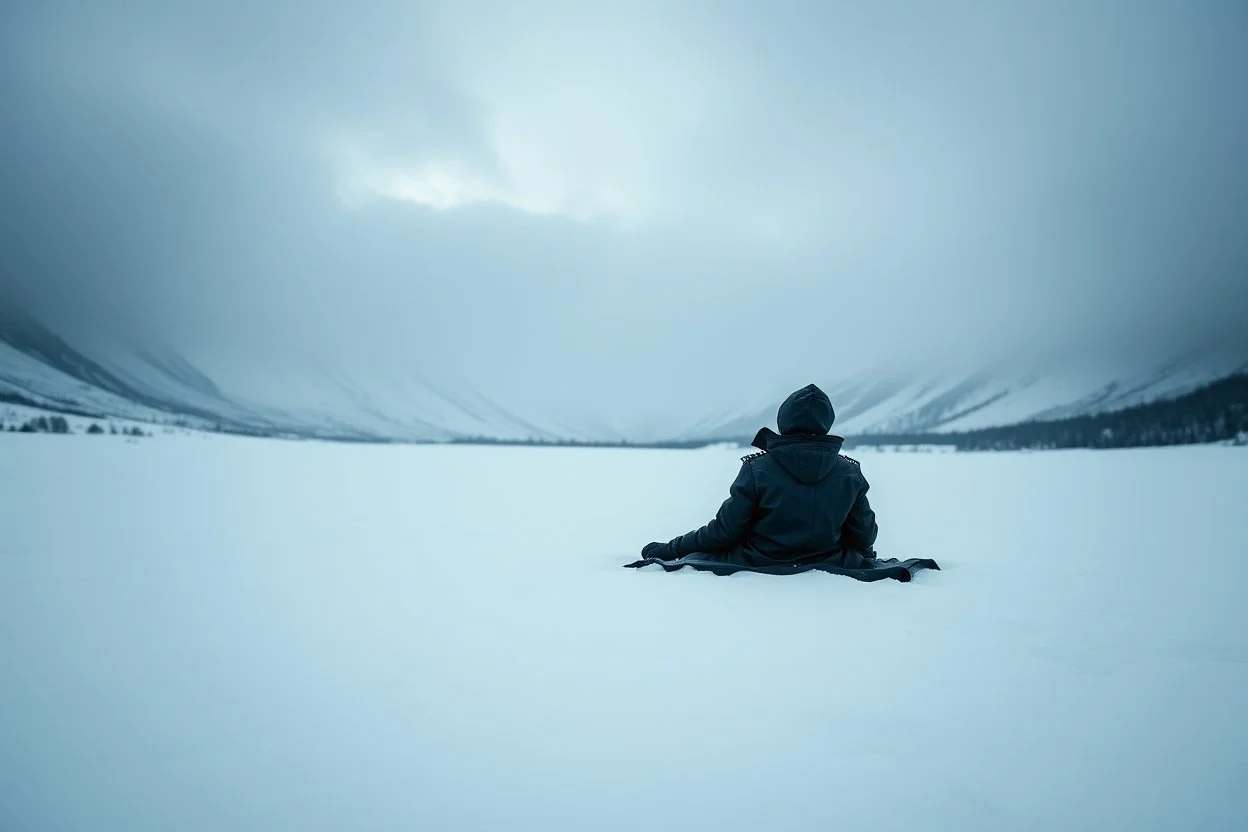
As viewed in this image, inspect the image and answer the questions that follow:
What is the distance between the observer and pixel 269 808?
2.08 meters

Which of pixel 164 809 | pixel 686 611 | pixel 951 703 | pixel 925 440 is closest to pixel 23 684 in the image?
pixel 164 809

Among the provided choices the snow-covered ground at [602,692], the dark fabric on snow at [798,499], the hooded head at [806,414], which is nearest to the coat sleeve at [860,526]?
the dark fabric on snow at [798,499]

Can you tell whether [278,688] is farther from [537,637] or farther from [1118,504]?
[1118,504]

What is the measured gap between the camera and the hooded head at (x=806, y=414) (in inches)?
207

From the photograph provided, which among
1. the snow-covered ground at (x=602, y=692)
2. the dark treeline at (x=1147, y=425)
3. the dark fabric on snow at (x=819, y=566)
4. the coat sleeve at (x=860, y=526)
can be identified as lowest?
the snow-covered ground at (x=602, y=692)

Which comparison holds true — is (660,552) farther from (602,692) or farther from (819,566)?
(602,692)

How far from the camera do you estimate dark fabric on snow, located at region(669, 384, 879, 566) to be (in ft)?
17.0

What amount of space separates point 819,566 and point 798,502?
2.38 ft

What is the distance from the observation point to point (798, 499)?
17.2 ft

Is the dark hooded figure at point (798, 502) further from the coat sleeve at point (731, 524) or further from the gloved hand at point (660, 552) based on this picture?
the gloved hand at point (660, 552)

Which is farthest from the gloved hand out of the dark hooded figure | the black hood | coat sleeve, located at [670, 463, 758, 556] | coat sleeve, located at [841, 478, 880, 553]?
coat sleeve, located at [841, 478, 880, 553]

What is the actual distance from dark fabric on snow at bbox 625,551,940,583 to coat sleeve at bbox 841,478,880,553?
10cm

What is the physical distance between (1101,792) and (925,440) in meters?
90.2

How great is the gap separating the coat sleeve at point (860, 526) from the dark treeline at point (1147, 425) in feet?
205
